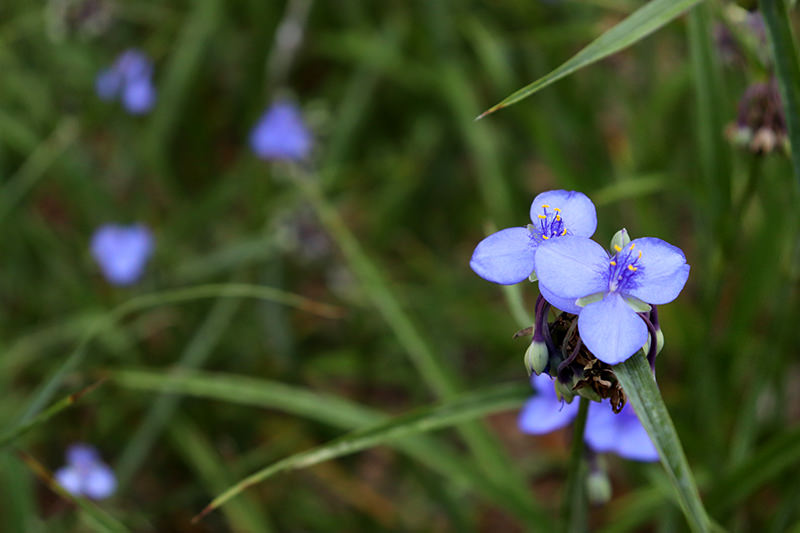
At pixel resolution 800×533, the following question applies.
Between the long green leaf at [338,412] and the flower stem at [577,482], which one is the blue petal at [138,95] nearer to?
the long green leaf at [338,412]

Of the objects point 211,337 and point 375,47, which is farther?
point 375,47

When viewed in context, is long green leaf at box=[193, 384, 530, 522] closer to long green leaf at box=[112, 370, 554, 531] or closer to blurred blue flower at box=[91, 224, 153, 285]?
long green leaf at box=[112, 370, 554, 531]

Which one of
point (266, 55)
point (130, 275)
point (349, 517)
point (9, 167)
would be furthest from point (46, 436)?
point (266, 55)

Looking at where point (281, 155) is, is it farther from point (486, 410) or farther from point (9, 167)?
point (486, 410)

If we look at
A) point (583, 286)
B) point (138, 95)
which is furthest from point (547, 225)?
point (138, 95)

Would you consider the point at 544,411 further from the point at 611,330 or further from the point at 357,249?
the point at 357,249

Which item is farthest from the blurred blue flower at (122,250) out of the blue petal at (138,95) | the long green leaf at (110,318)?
the long green leaf at (110,318)
